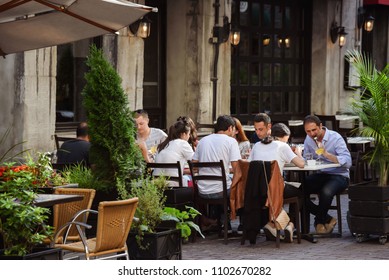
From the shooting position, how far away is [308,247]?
12367 millimetres

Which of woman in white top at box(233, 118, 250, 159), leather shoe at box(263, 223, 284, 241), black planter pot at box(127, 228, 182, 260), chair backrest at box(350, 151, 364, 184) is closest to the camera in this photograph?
black planter pot at box(127, 228, 182, 260)

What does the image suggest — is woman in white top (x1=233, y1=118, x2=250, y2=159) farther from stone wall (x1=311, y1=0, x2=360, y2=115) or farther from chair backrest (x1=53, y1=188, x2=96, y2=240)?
stone wall (x1=311, y1=0, x2=360, y2=115)

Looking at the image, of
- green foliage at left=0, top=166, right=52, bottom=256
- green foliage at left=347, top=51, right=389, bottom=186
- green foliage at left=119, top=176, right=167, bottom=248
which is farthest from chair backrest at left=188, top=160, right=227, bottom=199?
green foliage at left=0, top=166, right=52, bottom=256

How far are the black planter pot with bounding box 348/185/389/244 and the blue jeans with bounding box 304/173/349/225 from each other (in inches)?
20.9

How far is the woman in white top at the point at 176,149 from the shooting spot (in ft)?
42.9

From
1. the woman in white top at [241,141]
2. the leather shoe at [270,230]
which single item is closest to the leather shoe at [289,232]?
the leather shoe at [270,230]

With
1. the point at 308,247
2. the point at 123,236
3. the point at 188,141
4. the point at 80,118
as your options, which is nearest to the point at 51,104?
the point at 80,118

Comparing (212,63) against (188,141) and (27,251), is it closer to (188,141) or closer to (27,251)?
(188,141)

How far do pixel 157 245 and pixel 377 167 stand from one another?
431cm

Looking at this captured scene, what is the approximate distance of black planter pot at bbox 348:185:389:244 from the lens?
1249 cm

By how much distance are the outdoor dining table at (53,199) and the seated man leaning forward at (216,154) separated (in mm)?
3898

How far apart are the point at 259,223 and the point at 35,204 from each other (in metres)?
4.40

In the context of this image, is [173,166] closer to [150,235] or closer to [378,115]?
[378,115]

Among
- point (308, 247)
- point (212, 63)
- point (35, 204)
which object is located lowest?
point (308, 247)
